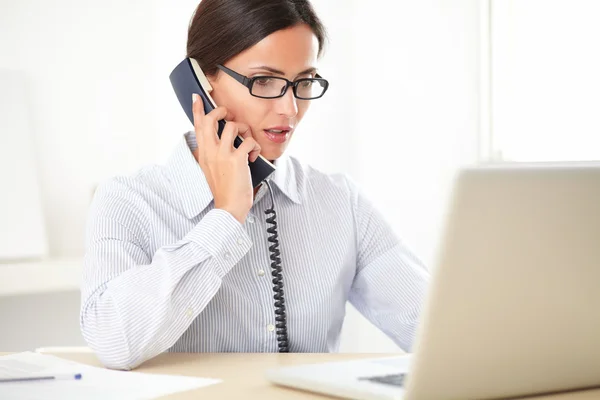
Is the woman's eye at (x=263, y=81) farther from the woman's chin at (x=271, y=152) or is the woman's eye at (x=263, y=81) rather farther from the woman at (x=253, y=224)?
the woman's chin at (x=271, y=152)

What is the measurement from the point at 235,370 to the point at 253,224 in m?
0.49

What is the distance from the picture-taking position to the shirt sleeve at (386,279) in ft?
5.70

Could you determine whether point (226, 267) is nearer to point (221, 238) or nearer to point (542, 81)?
point (221, 238)

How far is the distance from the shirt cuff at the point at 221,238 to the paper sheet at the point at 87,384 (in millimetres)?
249

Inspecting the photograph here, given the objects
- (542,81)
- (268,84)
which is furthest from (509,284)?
(542,81)

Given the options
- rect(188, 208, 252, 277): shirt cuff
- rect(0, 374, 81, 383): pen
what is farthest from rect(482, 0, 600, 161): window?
rect(0, 374, 81, 383): pen

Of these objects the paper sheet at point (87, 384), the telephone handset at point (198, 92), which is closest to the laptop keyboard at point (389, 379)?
the paper sheet at point (87, 384)

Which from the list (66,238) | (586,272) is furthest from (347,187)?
(66,238)

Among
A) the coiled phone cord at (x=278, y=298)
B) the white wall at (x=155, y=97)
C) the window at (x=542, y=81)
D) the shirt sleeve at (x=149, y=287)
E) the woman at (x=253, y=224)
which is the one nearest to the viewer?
the shirt sleeve at (x=149, y=287)

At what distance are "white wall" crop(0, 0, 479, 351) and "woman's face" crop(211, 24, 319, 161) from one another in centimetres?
166

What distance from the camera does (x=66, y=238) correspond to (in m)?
3.43

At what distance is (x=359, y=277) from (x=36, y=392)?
87 centimetres

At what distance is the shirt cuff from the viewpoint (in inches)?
56.3

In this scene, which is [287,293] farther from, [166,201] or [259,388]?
[259,388]
